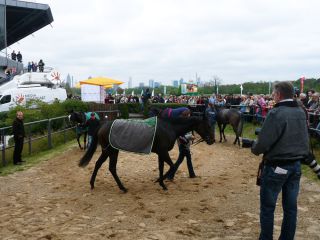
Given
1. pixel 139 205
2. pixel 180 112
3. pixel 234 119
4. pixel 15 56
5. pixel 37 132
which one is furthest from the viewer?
pixel 15 56

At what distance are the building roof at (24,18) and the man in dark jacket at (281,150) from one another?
39.7 metres

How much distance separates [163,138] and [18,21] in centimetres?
4420

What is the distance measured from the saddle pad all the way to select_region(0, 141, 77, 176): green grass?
377 centimetres

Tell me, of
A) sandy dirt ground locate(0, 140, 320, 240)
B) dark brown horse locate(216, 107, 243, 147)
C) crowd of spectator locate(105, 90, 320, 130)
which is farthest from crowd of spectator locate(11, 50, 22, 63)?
sandy dirt ground locate(0, 140, 320, 240)

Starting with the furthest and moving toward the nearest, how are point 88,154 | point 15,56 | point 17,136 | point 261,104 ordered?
point 15,56 < point 261,104 < point 17,136 < point 88,154

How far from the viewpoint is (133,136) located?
7.29 m

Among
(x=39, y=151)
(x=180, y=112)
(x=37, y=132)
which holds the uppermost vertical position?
(x=180, y=112)

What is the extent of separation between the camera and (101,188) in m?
7.66

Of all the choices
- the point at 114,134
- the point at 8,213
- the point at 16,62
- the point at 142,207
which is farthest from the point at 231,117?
the point at 16,62

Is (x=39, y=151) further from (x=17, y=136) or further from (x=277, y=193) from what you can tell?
(x=277, y=193)

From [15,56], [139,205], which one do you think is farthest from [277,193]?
[15,56]

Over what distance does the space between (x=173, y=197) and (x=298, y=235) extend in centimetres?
251

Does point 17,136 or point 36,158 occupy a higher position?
point 17,136

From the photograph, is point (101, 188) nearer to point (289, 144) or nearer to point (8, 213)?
point (8, 213)
